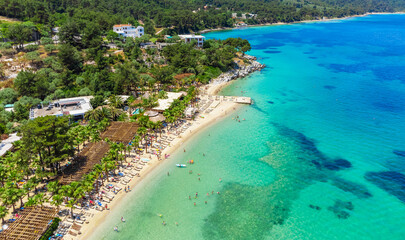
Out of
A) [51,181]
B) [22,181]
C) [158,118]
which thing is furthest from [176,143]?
[22,181]

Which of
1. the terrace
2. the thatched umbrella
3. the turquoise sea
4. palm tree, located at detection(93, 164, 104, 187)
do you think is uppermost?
the thatched umbrella

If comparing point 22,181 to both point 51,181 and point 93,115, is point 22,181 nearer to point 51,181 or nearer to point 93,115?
point 51,181

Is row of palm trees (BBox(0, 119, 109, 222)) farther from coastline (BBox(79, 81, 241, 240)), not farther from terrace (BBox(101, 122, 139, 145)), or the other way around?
coastline (BBox(79, 81, 241, 240))

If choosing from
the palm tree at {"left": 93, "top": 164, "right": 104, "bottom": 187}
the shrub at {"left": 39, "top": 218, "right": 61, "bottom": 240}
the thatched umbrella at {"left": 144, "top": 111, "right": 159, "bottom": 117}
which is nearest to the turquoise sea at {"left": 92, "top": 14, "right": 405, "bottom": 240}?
the shrub at {"left": 39, "top": 218, "right": 61, "bottom": 240}

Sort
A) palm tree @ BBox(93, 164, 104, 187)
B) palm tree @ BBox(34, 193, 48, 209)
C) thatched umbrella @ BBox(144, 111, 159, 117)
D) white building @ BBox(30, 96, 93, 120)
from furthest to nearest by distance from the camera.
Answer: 1. thatched umbrella @ BBox(144, 111, 159, 117)
2. white building @ BBox(30, 96, 93, 120)
3. palm tree @ BBox(93, 164, 104, 187)
4. palm tree @ BBox(34, 193, 48, 209)

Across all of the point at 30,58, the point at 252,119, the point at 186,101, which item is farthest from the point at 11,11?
the point at 252,119

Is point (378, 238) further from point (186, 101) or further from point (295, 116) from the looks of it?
point (186, 101)

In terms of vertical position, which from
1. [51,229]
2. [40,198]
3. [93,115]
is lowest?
[51,229]

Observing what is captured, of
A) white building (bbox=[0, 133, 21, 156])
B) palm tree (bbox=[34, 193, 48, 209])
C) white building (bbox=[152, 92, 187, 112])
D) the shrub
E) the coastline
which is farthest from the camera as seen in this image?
white building (bbox=[152, 92, 187, 112])
